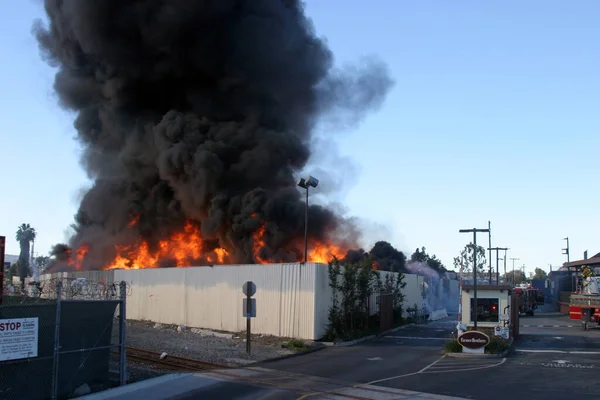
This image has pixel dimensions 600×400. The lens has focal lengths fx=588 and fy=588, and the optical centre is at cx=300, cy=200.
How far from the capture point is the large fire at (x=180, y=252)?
130ft

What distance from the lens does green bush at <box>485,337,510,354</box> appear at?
19.1m

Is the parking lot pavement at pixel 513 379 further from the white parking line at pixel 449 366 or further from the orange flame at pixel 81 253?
the orange flame at pixel 81 253

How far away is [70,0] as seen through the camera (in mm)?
41594

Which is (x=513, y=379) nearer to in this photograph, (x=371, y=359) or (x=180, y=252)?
(x=371, y=359)

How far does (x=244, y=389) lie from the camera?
512 inches

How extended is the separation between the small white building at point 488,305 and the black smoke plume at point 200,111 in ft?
49.3

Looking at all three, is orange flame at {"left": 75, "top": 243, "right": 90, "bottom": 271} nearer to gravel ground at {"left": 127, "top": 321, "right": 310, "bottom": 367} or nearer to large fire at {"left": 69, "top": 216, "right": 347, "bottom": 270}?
large fire at {"left": 69, "top": 216, "right": 347, "bottom": 270}

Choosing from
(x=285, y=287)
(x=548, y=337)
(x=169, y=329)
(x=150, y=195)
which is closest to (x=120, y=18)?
(x=150, y=195)

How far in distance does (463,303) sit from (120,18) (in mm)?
30765

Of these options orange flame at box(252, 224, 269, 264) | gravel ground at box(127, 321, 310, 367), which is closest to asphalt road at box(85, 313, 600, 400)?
gravel ground at box(127, 321, 310, 367)

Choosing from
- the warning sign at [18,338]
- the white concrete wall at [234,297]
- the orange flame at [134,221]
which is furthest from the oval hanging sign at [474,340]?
the orange flame at [134,221]

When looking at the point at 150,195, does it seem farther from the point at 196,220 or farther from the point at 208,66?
the point at 208,66

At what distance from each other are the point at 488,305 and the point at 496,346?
3139 millimetres

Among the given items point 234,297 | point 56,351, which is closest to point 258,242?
point 234,297
